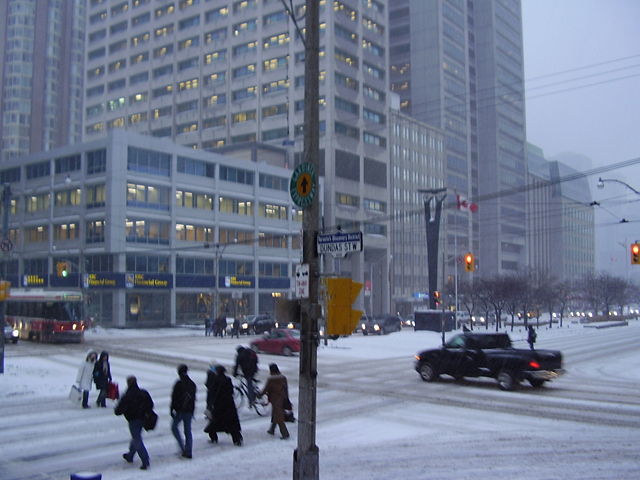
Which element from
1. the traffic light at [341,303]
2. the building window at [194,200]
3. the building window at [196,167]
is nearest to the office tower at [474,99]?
the building window at [196,167]

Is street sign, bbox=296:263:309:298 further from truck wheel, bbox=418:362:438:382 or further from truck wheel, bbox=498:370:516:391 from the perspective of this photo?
truck wheel, bbox=418:362:438:382

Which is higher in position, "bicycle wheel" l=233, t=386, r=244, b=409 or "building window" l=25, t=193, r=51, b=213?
"building window" l=25, t=193, r=51, b=213

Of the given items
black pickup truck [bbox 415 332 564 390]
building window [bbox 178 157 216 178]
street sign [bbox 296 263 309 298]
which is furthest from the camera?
building window [bbox 178 157 216 178]

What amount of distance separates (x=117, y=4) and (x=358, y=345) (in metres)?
85.9

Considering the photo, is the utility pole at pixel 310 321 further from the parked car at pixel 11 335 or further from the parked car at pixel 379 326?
the parked car at pixel 379 326

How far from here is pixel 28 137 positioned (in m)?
150

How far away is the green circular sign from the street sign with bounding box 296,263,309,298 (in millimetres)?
898

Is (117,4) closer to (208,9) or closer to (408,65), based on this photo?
(208,9)

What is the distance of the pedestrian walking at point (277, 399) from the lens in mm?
12930

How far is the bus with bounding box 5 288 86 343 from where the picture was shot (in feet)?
126

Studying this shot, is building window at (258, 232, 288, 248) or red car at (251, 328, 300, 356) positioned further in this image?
building window at (258, 232, 288, 248)

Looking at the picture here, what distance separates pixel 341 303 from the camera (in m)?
8.02

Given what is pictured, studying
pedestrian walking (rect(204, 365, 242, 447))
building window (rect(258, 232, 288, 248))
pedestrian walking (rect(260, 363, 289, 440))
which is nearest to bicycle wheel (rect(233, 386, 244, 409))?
pedestrian walking (rect(260, 363, 289, 440))

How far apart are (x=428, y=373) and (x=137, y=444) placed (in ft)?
42.7
